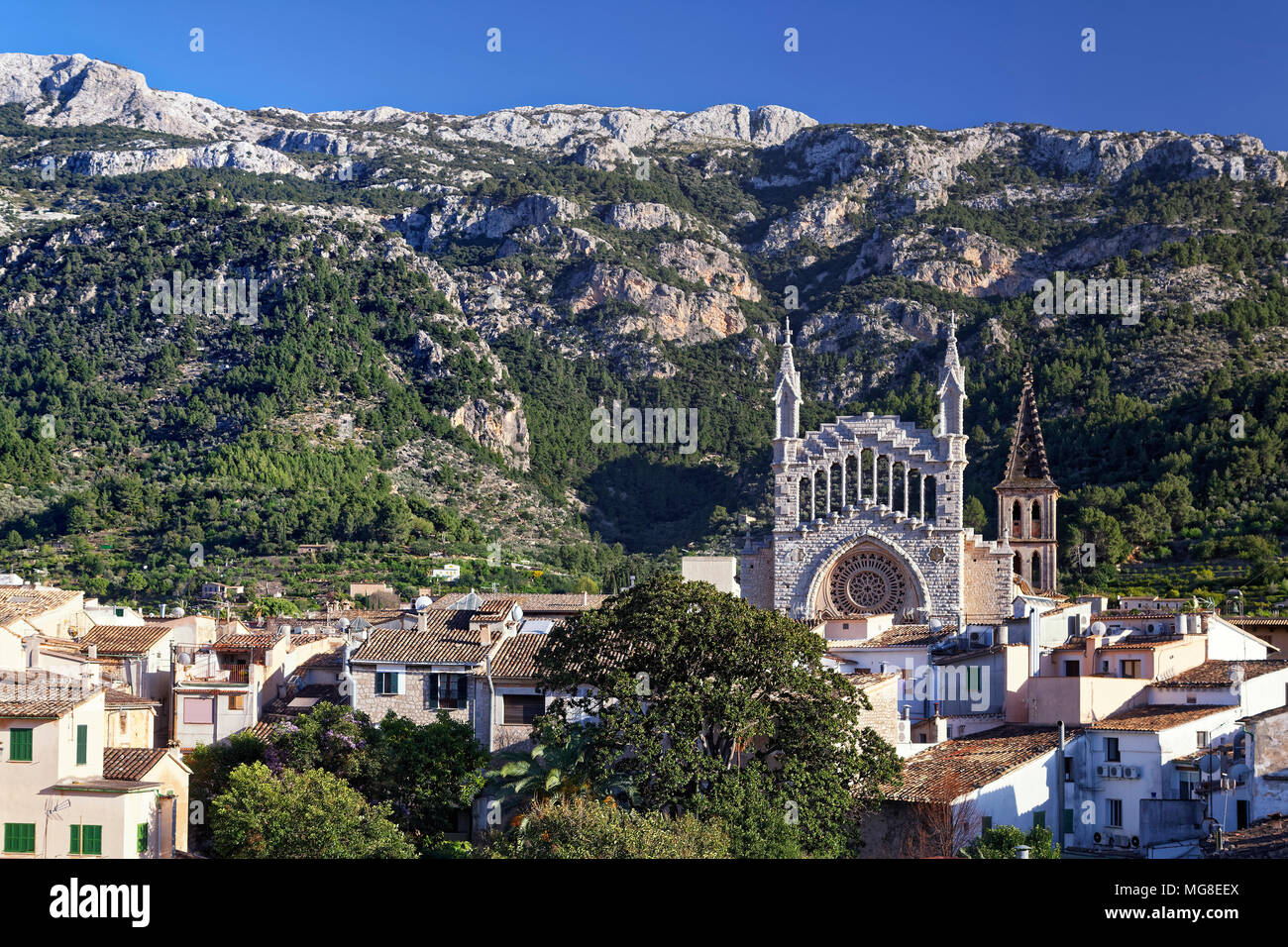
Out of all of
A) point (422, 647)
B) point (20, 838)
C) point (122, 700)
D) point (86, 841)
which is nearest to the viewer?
point (20, 838)

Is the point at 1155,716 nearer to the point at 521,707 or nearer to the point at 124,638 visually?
the point at 521,707

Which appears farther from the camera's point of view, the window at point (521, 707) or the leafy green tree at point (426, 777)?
the window at point (521, 707)

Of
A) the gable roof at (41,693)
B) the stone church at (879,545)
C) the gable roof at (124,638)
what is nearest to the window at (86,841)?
the gable roof at (41,693)

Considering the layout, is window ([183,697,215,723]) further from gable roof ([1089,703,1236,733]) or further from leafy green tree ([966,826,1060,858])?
gable roof ([1089,703,1236,733])

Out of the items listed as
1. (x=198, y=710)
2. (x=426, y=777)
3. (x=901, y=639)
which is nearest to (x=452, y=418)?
(x=901, y=639)

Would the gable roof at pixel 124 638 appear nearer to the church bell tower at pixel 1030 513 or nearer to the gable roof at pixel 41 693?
the gable roof at pixel 41 693

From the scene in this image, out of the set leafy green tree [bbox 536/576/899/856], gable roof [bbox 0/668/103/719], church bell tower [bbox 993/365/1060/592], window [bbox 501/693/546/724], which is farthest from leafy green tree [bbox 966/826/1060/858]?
church bell tower [bbox 993/365/1060/592]
